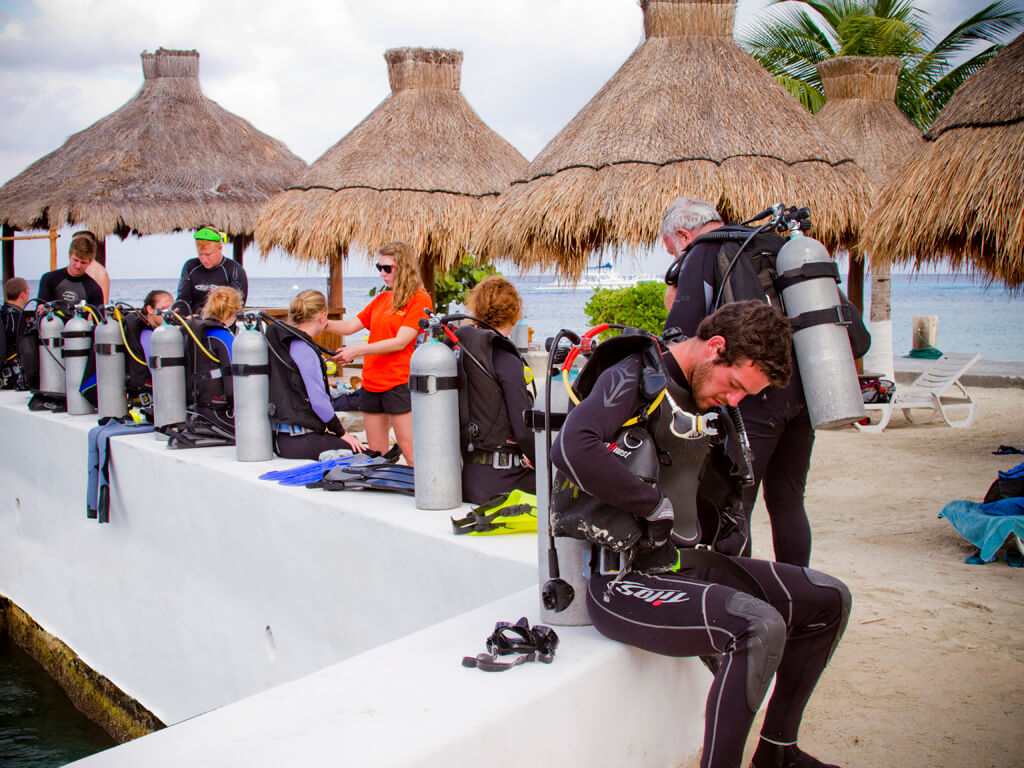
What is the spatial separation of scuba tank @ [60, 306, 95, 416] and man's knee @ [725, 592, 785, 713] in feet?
17.3

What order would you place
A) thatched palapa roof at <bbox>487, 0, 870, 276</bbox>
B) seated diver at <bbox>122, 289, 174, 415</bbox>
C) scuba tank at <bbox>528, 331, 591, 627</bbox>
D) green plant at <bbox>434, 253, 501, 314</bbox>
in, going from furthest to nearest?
green plant at <bbox>434, 253, 501, 314</bbox>, thatched palapa roof at <bbox>487, 0, 870, 276</bbox>, seated diver at <bbox>122, 289, 174, 415</bbox>, scuba tank at <bbox>528, 331, 591, 627</bbox>

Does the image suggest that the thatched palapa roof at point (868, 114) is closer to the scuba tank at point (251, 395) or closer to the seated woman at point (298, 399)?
the seated woman at point (298, 399)

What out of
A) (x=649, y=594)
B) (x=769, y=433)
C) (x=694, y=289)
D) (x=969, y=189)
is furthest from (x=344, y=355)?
(x=969, y=189)

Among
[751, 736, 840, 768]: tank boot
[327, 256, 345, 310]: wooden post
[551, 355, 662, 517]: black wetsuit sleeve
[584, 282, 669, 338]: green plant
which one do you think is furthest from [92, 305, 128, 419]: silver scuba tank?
[327, 256, 345, 310]: wooden post

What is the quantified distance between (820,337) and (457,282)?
11.4m

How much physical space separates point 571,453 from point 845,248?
340 inches

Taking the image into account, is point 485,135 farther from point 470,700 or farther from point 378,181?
point 470,700

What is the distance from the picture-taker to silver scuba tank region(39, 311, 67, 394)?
20.9 ft

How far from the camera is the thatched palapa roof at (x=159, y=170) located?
45.3 ft

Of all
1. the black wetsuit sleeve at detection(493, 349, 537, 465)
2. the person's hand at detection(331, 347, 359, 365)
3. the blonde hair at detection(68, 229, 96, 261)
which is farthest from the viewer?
the blonde hair at detection(68, 229, 96, 261)

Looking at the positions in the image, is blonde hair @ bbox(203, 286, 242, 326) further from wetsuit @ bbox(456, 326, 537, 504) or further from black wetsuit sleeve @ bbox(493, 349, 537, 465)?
black wetsuit sleeve @ bbox(493, 349, 537, 465)

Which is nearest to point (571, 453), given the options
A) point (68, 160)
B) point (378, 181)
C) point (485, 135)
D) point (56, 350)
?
point (56, 350)

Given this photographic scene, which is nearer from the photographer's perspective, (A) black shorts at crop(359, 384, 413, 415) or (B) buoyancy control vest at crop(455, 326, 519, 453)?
(B) buoyancy control vest at crop(455, 326, 519, 453)

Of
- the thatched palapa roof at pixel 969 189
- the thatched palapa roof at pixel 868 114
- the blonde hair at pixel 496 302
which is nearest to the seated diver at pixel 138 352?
the blonde hair at pixel 496 302
